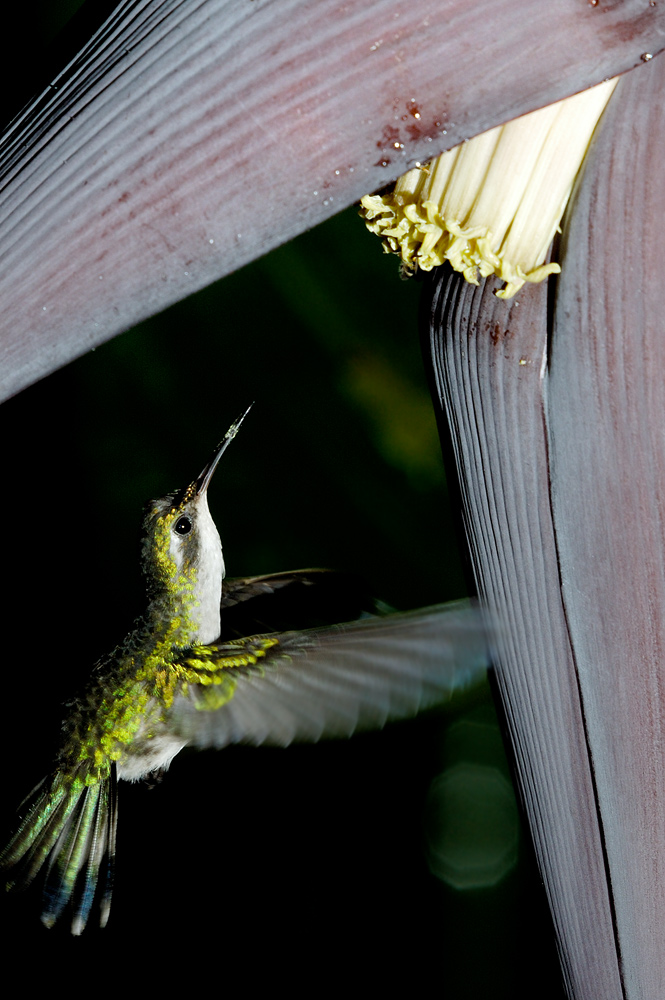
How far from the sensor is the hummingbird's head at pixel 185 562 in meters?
0.48

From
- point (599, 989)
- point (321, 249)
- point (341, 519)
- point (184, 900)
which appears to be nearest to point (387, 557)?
point (341, 519)

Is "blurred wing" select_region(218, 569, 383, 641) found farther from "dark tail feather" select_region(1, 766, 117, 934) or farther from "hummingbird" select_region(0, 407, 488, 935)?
"dark tail feather" select_region(1, 766, 117, 934)

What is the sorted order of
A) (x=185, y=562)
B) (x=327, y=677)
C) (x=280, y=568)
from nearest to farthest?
1. (x=327, y=677)
2. (x=185, y=562)
3. (x=280, y=568)

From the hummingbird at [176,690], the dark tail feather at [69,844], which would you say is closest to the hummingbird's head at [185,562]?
the hummingbird at [176,690]

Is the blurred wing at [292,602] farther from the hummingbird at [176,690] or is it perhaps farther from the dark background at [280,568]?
the dark background at [280,568]

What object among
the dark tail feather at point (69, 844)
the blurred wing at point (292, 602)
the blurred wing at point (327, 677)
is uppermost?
the blurred wing at point (292, 602)

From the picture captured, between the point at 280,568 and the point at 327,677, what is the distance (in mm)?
563

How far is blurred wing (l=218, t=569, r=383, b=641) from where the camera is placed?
0.47 meters

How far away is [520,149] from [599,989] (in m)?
0.25

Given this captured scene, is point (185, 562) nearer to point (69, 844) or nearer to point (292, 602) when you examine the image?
point (292, 602)

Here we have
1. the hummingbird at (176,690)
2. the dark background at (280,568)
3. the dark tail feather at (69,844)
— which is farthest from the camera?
the dark background at (280,568)

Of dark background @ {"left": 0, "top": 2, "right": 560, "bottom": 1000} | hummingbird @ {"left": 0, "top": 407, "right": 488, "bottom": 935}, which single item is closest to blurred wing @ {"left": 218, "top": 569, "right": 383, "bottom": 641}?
hummingbird @ {"left": 0, "top": 407, "right": 488, "bottom": 935}

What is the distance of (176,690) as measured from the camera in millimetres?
464

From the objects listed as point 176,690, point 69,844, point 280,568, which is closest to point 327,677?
point 176,690
